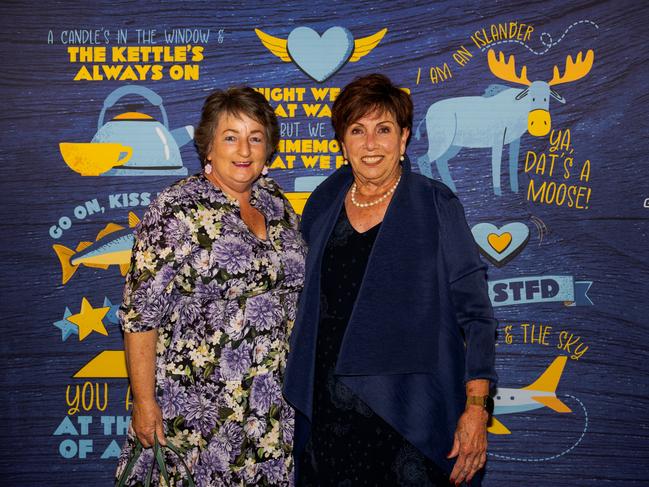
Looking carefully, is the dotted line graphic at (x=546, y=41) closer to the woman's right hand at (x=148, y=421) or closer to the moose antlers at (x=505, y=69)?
the moose antlers at (x=505, y=69)

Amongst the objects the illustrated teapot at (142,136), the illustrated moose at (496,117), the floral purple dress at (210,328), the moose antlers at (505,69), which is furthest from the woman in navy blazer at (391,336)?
the illustrated teapot at (142,136)

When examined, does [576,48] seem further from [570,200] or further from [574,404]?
[574,404]

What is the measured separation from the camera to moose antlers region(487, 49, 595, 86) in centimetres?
282

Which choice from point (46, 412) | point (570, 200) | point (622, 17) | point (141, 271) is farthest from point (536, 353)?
point (46, 412)

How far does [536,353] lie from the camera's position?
2873 mm

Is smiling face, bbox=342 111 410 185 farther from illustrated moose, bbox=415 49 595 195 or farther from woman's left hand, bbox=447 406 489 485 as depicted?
woman's left hand, bbox=447 406 489 485

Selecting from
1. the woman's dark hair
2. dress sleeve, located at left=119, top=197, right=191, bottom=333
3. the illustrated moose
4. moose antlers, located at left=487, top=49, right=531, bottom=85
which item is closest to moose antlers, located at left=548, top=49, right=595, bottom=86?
the illustrated moose

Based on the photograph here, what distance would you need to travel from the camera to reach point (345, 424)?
207 cm

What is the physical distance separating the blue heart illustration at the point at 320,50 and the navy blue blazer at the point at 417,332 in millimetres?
971

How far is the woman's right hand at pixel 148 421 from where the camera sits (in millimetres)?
2049

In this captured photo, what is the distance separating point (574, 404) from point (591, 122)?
1241 millimetres

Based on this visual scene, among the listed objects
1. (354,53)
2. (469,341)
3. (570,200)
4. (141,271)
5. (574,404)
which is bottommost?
(574,404)

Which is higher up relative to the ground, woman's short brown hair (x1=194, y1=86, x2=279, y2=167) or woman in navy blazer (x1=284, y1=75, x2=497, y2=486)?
woman's short brown hair (x1=194, y1=86, x2=279, y2=167)

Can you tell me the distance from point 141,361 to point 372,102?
3.63ft
